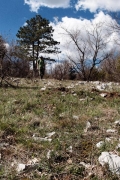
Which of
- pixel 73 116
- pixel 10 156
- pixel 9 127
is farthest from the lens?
pixel 73 116

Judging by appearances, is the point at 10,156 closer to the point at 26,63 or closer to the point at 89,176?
the point at 89,176

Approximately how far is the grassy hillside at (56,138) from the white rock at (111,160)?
6cm

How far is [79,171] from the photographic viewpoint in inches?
119

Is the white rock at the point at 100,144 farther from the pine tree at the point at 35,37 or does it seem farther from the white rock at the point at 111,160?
the pine tree at the point at 35,37

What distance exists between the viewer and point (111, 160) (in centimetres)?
305

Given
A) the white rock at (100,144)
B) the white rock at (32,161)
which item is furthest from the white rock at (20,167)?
the white rock at (100,144)

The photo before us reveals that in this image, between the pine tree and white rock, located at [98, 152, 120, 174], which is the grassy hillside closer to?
white rock, located at [98, 152, 120, 174]

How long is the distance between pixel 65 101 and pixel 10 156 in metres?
3.40

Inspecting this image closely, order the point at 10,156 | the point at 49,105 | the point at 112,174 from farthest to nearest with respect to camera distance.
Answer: the point at 49,105 → the point at 10,156 → the point at 112,174

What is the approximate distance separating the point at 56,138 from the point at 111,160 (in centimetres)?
115

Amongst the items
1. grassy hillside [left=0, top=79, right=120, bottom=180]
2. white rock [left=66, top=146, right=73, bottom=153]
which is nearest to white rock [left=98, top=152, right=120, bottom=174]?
grassy hillside [left=0, top=79, right=120, bottom=180]

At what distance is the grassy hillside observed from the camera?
3.04 meters

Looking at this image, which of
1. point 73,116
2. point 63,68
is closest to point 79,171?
point 73,116

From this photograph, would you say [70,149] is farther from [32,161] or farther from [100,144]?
[32,161]
